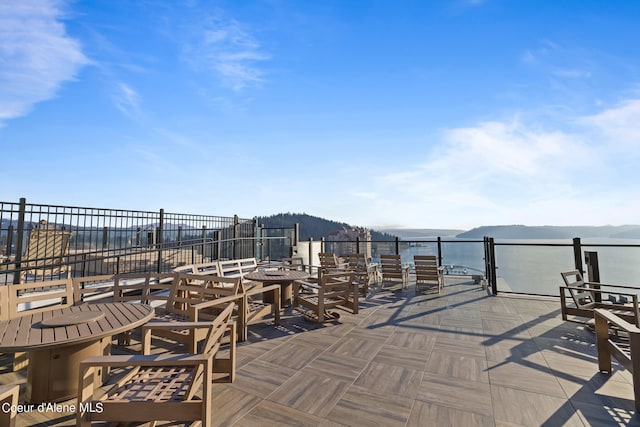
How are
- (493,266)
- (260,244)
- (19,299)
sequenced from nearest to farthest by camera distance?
(19,299)
(493,266)
(260,244)

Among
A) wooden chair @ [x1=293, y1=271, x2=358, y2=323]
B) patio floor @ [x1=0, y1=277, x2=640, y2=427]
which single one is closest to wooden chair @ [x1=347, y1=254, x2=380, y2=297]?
wooden chair @ [x1=293, y1=271, x2=358, y2=323]

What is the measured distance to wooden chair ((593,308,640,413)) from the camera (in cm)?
200

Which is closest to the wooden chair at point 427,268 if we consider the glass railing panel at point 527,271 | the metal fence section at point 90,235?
the glass railing panel at point 527,271

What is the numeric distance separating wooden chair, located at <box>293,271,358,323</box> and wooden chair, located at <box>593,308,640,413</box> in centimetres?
288

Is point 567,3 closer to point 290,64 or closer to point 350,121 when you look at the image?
point 350,121

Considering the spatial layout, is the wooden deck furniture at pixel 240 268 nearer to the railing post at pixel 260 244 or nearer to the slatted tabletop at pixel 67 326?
the slatted tabletop at pixel 67 326

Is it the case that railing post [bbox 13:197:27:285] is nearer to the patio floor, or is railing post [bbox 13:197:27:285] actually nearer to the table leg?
the patio floor

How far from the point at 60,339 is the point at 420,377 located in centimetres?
287

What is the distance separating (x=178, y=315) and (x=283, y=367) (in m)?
1.42

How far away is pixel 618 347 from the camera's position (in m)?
Answer: 2.53

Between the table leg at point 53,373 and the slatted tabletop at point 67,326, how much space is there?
234 mm

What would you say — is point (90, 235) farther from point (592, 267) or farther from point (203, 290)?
point (592, 267)

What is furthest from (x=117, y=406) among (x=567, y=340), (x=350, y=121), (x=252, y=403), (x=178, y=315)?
(x=350, y=121)

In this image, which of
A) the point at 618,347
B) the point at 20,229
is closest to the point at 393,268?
the point at 618,347
